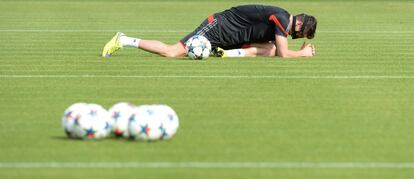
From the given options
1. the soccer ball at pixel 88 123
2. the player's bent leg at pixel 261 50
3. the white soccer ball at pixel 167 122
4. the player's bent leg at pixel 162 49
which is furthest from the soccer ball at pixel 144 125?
the player's bent leg at pixel 261 50

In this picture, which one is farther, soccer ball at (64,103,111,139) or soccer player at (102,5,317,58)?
soccer player at (102,5,317,58)

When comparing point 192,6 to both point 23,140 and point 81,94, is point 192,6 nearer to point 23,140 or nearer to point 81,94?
point 81,94

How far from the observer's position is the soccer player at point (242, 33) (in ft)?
55.7

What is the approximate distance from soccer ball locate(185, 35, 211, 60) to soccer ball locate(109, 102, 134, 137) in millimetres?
6666

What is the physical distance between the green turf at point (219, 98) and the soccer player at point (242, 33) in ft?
0.79

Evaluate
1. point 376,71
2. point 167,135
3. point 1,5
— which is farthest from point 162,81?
point 1,5

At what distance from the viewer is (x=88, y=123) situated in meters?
10.2

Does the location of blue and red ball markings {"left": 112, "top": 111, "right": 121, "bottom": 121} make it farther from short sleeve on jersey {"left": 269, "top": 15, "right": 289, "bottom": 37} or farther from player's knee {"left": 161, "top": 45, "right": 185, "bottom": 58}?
player's knee {"left": 161, "top": 45, "right": 185, "bottom": 58}

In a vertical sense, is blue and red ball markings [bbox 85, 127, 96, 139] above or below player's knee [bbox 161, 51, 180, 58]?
below

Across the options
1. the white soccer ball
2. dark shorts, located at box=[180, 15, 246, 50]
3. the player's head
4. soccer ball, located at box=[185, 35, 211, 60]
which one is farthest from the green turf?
the player's head

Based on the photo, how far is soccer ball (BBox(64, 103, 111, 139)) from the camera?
10.2m

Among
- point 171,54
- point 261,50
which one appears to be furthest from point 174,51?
point 261,50

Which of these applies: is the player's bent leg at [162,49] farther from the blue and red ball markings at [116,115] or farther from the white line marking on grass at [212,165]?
the white line marking on grass at [212,165]

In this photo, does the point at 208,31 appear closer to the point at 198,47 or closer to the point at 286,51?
the point at 198,47
